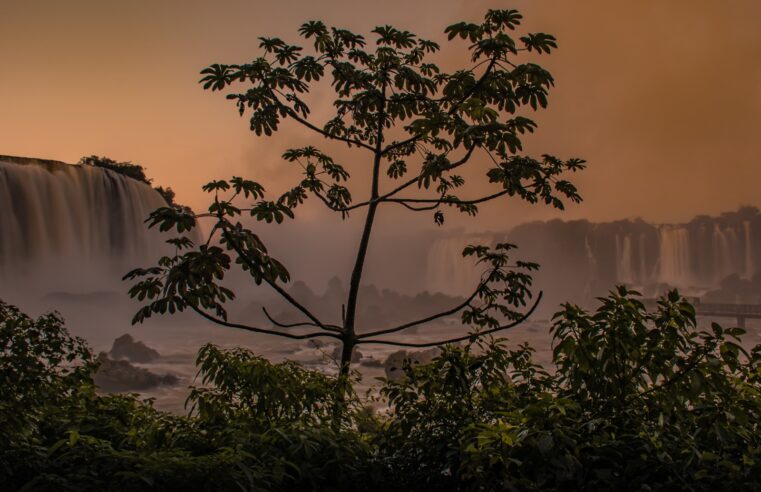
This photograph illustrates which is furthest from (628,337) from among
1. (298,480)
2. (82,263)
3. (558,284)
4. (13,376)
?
(558,284)

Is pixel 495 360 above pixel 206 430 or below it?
above

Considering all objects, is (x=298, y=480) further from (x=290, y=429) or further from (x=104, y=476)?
(x=104, y=476)

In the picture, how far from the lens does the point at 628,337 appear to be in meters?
2.02

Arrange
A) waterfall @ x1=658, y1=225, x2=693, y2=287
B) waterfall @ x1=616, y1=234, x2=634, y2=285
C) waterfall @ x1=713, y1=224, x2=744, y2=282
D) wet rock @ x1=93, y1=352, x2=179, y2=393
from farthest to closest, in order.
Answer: waterfall @ x1=616, y1=234, x2=634, y2=285 < waterfall @ x1=713, y1=224, x2=744, y2=282 < waterfall @ x1=658, y1=225, x2=693, y2=287 < wet rock @ x1=93, y1=352, x2=179, y2=393

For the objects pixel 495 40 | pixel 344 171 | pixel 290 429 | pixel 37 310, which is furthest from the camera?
pixel 37 310

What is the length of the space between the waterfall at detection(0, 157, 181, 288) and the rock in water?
10.00 feet

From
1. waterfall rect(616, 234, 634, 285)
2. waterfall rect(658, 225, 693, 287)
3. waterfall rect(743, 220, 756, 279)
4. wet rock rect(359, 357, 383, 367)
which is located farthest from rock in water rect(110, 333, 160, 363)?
waterfall rect(743, 220, 756, 279)

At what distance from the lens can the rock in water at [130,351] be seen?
70.6 ft

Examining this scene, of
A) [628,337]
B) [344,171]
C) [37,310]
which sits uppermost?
[344,171]

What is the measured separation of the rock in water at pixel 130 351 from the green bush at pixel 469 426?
20.3 meters

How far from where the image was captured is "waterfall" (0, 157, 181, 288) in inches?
642

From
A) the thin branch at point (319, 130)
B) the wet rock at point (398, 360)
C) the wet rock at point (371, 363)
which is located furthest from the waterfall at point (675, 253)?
the thin branch at point (319, 130)

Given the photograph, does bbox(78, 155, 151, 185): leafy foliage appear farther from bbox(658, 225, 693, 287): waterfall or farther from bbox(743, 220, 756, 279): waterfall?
bbox(743, 220, 756, 279): waterfall

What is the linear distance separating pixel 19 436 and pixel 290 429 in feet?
3.43
